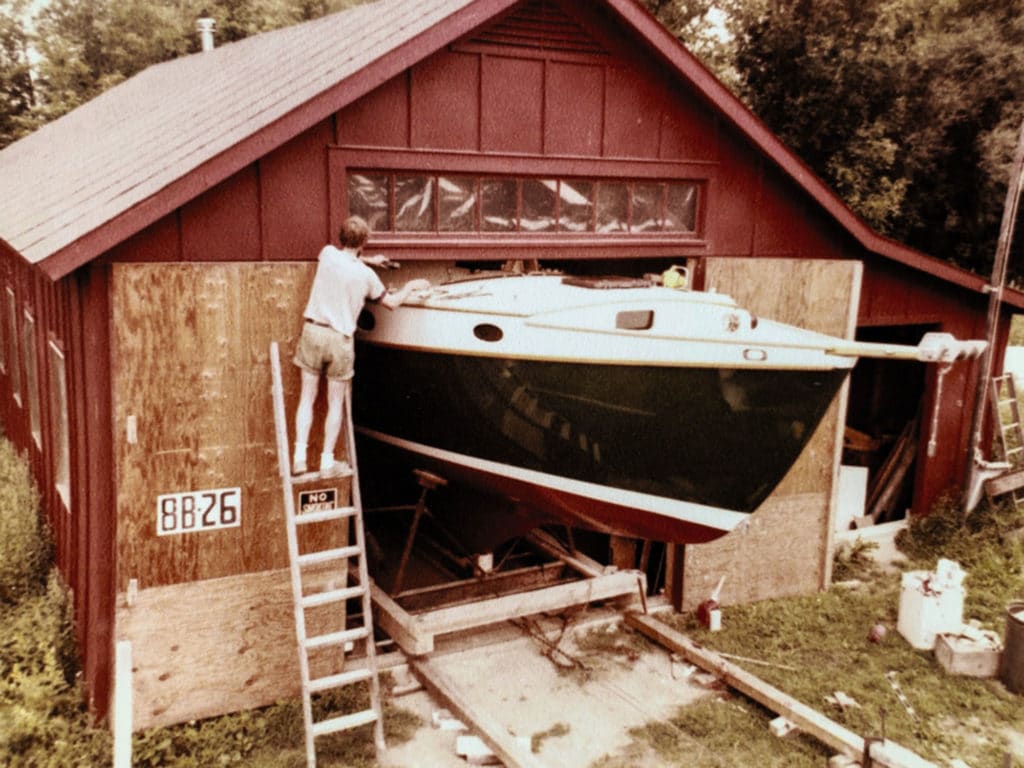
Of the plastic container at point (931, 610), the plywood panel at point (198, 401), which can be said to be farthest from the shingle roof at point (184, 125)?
the plastic container at point (931, 610)

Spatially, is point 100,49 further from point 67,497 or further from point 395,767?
point 395,767

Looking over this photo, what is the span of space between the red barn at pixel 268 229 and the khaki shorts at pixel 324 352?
0.28 metres

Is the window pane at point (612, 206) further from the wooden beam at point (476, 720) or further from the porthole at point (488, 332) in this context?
the wooden beam at point (476, 720)

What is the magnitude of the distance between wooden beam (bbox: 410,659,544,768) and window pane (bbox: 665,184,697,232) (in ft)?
14.3

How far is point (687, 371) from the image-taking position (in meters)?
6.02

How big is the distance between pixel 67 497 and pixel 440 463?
2.97 metres

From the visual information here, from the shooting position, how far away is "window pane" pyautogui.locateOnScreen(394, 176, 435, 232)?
23.0ft

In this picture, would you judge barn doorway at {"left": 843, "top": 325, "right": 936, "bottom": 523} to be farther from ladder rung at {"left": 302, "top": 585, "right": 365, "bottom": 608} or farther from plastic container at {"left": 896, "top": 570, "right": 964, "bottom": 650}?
ladder rung at {"left": 302, "top": 585, "right": 365, "bottom": 608}

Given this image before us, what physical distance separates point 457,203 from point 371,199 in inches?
28.3

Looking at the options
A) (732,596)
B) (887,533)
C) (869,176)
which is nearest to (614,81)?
(732,596)

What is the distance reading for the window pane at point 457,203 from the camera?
7.18m

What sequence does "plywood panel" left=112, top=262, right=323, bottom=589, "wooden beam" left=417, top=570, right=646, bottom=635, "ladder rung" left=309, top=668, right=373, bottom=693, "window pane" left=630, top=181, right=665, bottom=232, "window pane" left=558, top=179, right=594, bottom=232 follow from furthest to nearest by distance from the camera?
"window pane" left=630, top=181, right=665, bottom=232, "window pane" left=558, top=179, right=594, bottom=232, "wooden beam" left=417, top=570, right=646, bottom=635, "plywood panel" left=112, top=262, right=323, bottom=589, "ladder rung" left=309, top=668, right=373, bottom=693

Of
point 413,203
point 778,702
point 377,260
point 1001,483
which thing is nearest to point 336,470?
point 377,260

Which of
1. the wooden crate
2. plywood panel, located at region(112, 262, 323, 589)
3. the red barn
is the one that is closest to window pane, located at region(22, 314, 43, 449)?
the red barn
